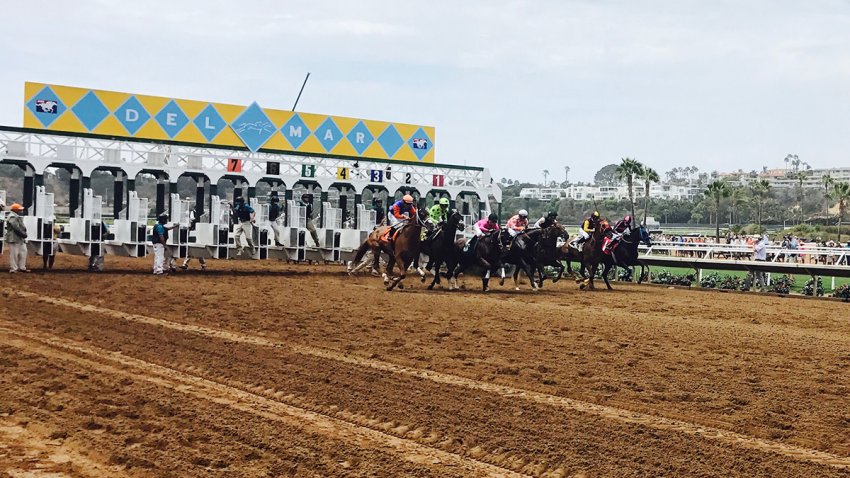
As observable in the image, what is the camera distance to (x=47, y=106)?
3052 centimetres

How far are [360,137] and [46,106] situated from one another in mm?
11200

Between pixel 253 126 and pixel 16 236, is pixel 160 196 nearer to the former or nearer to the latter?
pixel 253 126

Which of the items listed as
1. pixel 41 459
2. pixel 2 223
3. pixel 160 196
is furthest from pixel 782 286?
pixel 41 459

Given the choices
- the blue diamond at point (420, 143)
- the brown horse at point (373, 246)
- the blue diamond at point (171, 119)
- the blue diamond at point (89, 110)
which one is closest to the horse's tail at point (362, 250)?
the brown horse at point (373, 246)

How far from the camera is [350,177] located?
29625 mm

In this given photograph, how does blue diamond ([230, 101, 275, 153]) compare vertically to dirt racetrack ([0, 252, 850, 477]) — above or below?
above

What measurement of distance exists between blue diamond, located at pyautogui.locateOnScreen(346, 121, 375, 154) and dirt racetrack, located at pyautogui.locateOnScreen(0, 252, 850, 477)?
20442 millimetres

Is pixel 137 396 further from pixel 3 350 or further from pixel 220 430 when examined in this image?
pixel 3 350

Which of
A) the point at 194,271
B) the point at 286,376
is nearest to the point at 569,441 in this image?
the point at 286,376

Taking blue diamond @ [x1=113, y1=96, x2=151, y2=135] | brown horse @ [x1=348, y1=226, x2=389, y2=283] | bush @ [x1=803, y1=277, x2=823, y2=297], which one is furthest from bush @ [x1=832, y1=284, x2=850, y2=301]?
blue diamond @ [x1=113, y1=96, x2=151, y2=135]

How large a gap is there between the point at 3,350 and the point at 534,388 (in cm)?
566

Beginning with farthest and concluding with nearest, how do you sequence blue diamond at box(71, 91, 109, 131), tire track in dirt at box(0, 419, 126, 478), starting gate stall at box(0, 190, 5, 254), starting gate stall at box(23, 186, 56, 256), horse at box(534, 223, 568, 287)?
1. blue diamond at box(71, 91, 109, 131)
2. starting gate stall at box(23, 186, 56, 256)
3. horse at box(534, 223, 568, 287)
4. starting gate stall at box(0, 190, 5, 254)
5. tire track in dirt at box(0, 419, 126, 478)

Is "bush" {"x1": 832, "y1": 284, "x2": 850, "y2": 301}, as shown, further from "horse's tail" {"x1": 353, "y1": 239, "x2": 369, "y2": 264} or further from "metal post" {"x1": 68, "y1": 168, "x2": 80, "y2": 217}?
"metal post" {"x1": 68, "y1": 168, "x2": 80, "y2": 217}

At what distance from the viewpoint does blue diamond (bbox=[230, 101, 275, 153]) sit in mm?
32219
